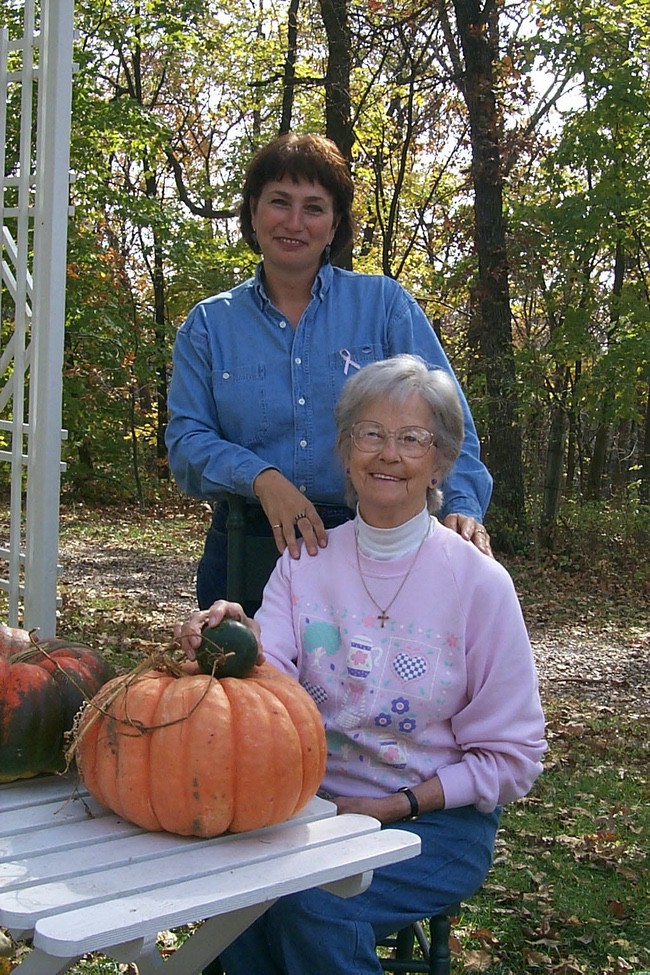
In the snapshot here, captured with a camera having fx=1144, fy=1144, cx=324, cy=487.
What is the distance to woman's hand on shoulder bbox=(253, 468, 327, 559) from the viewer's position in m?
2.39

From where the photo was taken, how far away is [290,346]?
2820 millimetres

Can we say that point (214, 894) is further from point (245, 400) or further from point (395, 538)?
point (245, 400)

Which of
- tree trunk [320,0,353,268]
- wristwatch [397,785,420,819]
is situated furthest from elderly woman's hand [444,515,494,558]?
tree trunk [320,0,353,268]

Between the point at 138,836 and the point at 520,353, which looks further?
the point at 520,353

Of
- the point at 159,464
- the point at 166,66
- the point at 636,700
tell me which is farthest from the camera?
the point at 166,66

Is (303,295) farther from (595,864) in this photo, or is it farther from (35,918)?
(595,864)

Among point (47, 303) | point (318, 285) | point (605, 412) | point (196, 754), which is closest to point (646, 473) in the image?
point (605, 412)

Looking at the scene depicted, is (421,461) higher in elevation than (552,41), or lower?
lower

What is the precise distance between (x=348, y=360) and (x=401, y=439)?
0.59 meters

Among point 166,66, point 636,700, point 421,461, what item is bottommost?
point 636,700

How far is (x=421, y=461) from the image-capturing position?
227 cm

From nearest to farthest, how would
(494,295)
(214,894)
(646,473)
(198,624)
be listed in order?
(214,894), (198,624), (494,295), (646,473)

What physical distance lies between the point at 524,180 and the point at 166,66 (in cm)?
897

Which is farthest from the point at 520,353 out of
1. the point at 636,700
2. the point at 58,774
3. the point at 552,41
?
the point at 58,774
